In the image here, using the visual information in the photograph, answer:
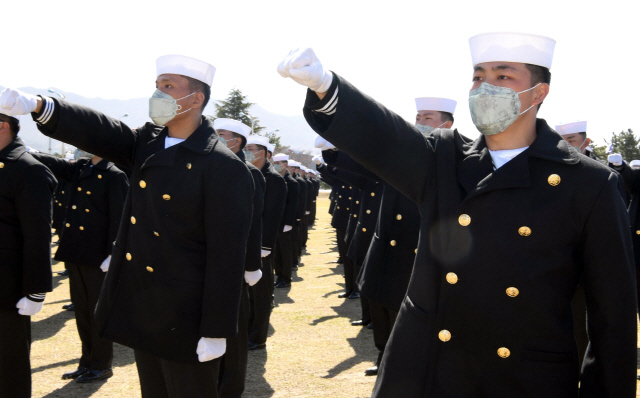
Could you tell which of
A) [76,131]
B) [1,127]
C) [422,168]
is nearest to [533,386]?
[422,168]

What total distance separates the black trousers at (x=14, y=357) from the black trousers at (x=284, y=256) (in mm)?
7051

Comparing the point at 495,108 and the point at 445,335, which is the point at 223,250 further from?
the point at 495,108

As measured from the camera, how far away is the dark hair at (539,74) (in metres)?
2.41

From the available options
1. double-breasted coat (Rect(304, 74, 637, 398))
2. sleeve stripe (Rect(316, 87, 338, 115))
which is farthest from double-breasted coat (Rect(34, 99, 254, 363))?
sleeve stripe (Rect(316, 87, 338, 115))

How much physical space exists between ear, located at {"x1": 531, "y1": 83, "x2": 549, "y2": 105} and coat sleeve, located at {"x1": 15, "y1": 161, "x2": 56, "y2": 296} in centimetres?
340

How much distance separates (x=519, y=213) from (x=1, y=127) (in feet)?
12.4

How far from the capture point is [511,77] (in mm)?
2375

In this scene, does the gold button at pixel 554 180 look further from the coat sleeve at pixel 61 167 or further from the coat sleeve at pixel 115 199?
the coat sleeve at pixel 61 167

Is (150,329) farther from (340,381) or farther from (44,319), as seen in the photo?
(44,319)

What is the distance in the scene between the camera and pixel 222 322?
122 inches

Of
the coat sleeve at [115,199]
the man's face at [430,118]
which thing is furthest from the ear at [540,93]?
the coat sleeve at [115,199]

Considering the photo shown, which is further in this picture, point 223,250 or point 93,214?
point 93,214

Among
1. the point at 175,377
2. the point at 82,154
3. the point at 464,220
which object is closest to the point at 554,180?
the point at 464,220

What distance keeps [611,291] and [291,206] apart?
900 centimetres
